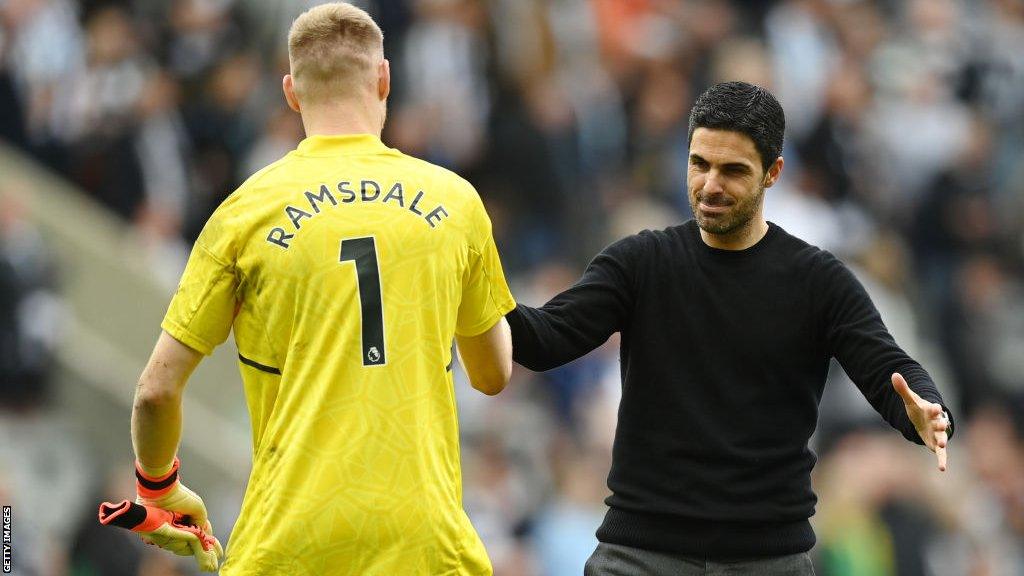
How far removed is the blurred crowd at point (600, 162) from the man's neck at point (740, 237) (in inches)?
212

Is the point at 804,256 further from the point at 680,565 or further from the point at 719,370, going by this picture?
the point at 680,565

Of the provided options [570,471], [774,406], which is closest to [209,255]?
[774,406]

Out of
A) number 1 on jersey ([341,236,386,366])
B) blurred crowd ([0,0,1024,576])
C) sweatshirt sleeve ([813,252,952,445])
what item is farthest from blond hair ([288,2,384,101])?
blurred crowd ([0,0,1024,576])

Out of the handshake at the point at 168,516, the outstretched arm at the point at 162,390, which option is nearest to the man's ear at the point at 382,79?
the outstretched arm at the point at 162,390

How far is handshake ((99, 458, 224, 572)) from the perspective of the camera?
14.3 ft

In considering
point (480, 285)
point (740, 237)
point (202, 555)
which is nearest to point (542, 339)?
point (480, 285)

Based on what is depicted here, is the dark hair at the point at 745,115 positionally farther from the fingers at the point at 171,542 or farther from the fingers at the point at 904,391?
the fingers at the point at 171,542

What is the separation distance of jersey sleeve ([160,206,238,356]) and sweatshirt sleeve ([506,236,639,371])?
3.19 ft

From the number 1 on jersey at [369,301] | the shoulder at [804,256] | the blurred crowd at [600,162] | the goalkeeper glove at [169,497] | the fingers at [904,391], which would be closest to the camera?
the number 1 on jersey at [369,301]

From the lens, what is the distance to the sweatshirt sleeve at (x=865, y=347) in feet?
15.5

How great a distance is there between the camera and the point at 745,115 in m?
4.96

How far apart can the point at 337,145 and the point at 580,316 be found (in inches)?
41.8

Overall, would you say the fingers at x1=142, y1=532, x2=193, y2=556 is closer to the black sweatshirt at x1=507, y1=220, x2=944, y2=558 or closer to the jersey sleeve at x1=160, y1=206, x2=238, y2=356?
the jersey sleeve at x1=160, y1=206, x2=238, y2=356

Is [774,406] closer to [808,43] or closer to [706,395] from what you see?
[706,395]
